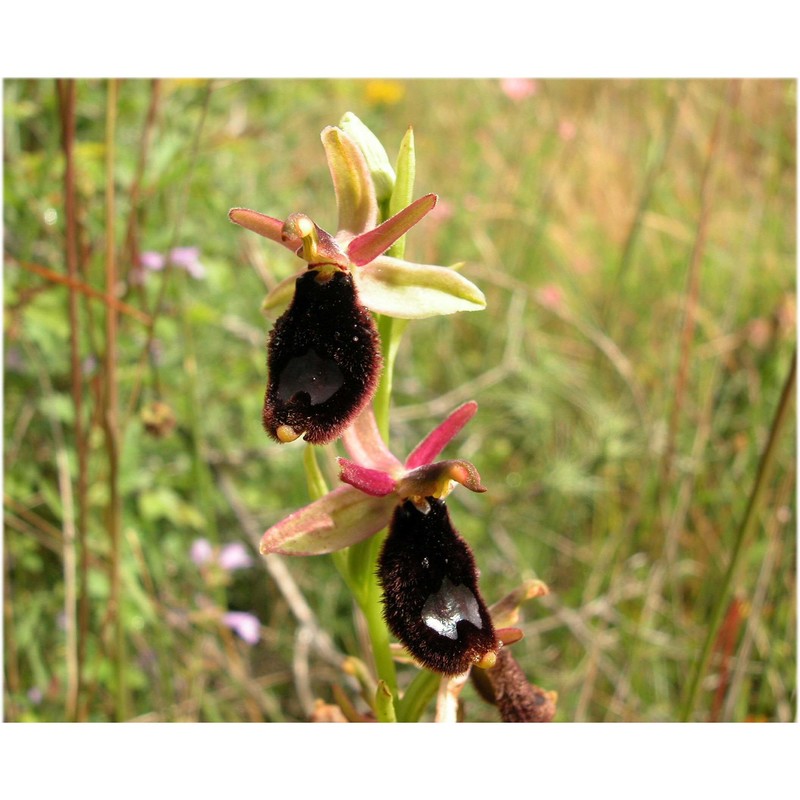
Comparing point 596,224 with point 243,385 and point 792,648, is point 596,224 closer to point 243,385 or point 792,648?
point 243,385

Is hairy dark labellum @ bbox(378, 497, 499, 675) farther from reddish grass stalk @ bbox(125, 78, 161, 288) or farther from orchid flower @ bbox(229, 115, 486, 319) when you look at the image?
reddish grass stalk @ bbox(125, 78, 161, 288)

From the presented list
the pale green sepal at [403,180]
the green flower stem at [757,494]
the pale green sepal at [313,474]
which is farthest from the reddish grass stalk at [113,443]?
the green flower stem at [757,494]

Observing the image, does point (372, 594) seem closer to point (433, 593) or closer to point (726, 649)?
point (433, 593)

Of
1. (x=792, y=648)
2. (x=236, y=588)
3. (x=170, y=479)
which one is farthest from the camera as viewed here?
(x=236, y=588)

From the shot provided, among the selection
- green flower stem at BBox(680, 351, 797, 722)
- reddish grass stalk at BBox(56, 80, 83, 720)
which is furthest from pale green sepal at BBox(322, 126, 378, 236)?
reddish grass stalk at BBox(56, 80, 83, 720)

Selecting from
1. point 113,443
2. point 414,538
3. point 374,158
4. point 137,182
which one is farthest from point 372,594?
point 137,182
